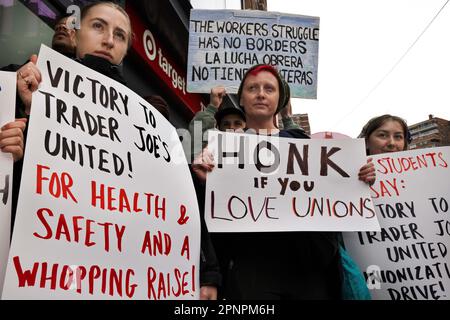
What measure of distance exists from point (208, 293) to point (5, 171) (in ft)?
2.61

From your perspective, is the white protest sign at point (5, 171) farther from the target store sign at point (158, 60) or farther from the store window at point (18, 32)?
the target store sign at point (158, 60)

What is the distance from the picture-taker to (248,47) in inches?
141

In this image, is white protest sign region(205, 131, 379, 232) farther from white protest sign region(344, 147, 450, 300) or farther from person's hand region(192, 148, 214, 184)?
white protest sign region(344, 147, 450, 300)

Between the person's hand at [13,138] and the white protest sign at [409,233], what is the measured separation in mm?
1561

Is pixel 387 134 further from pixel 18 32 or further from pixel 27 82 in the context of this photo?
pixel 18 32

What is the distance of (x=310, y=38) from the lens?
12.2 feet

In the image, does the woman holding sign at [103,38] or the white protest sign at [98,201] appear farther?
the woman holding sign at [103,38]

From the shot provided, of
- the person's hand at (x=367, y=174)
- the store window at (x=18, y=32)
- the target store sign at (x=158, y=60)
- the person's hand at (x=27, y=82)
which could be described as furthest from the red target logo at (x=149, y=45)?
the person's hand at (x=27, y=82)

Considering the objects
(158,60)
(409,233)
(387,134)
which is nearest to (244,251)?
(409,233)

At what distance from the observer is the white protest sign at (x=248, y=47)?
11.1 feet

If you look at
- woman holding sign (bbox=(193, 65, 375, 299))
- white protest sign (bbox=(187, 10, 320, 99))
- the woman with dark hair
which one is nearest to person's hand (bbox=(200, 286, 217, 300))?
woman holding sign (bbox=(193, 65, 375, 299))

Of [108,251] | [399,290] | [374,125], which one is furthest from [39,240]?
[374,125]
